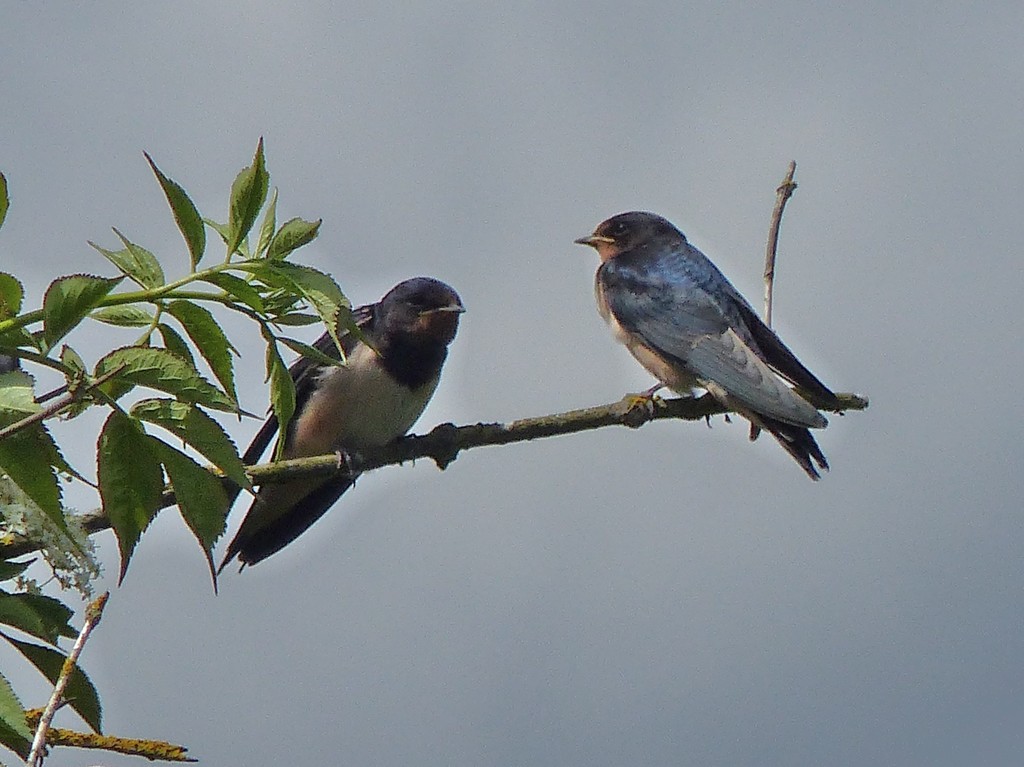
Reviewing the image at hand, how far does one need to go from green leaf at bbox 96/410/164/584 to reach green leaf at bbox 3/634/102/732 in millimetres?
146

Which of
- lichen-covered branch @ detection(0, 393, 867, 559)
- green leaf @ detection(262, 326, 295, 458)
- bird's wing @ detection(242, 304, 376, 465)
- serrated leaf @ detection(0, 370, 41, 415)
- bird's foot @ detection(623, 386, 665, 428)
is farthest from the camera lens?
bird's wing @ detection(242, 304, 376, 465)

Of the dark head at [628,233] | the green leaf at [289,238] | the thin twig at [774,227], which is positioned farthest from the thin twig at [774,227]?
the dark head at [628,233]

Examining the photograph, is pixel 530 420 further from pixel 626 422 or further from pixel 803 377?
pixel 803 377

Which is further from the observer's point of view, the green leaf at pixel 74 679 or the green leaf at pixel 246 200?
the green leaf at pixel 246 200

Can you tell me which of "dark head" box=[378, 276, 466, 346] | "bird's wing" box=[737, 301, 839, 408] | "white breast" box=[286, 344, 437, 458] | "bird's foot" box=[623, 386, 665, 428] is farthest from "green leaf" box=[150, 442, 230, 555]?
"dark head" box=[378, 276, 466, 346]

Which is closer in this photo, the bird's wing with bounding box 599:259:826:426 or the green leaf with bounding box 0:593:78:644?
the green leaf with bounding box 0:593:78:644

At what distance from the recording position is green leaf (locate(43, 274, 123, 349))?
5.49 ft

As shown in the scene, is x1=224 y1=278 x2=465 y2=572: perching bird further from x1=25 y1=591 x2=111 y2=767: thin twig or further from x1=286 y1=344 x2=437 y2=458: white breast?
x1=25 y1=591 x2=111 y2=767: thin twig

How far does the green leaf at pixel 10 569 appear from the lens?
1.82 m

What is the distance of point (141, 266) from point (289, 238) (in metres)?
0.25

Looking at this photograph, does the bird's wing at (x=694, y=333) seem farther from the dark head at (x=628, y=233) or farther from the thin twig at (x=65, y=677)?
the thin twig at (x=65, y=677)

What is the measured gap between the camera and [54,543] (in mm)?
1836

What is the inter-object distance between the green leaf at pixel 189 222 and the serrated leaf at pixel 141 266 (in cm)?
5

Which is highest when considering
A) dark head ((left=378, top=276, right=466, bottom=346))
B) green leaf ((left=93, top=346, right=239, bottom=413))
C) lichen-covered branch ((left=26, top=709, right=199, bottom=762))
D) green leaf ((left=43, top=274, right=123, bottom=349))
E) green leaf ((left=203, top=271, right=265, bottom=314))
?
dark head ((left=378, top=276, right=466, bottom=346))
